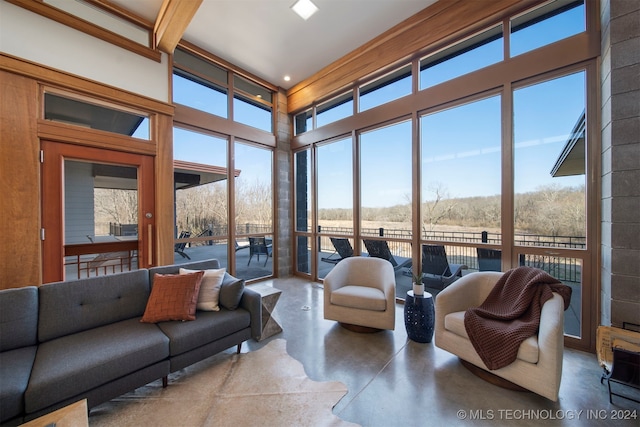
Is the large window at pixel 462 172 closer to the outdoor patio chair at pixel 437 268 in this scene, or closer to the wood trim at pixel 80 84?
the outdoor patio chair at pixel 437 268

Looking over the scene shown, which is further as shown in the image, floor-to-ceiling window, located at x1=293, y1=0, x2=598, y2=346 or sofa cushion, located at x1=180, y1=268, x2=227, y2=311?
floor-to-ceiling window, located at x1=293, y1=0, x2=598, y2=346

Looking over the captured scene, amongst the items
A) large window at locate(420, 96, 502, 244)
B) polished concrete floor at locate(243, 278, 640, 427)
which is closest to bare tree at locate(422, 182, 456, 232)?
large window at locate(420, 96, 502, 244)

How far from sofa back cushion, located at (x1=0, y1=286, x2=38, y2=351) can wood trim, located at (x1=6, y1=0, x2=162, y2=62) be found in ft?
9.14

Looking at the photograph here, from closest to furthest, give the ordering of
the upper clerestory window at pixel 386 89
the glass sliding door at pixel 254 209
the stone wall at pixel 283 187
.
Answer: the upper clerestory window at pixel 386 89 < the glass sliding door at pixel 254 209 < the stone wall at pixel 283 187

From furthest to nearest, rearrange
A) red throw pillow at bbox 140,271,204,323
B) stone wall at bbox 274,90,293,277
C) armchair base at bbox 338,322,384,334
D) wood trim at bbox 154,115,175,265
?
stone wall at bbox 274,90,293,277 → wood trim at bbox 154,115,175,265 → armchair base at bbox 338,322,384,334 → red throw pillow at bbox 140,271,204,323

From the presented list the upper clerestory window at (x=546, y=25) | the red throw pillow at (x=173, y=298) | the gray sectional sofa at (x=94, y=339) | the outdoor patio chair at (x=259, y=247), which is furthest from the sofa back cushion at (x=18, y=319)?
the upper clerestory window at (x=546, y=25)

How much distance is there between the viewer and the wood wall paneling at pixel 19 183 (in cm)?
236

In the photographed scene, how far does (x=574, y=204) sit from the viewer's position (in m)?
2.44

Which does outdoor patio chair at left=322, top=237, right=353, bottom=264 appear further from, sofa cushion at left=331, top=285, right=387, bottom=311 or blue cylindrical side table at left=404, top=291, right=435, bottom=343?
blue cylindrical side table at left=404, top=291, right=435, bottom=343

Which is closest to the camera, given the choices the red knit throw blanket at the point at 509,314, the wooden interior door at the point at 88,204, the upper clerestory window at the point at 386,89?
the red knit throw blanket at the point at 509,314

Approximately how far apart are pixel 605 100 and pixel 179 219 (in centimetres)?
497

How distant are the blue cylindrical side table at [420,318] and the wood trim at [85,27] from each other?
14.6ft

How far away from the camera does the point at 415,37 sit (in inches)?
128

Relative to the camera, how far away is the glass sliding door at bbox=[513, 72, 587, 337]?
7.98ft
